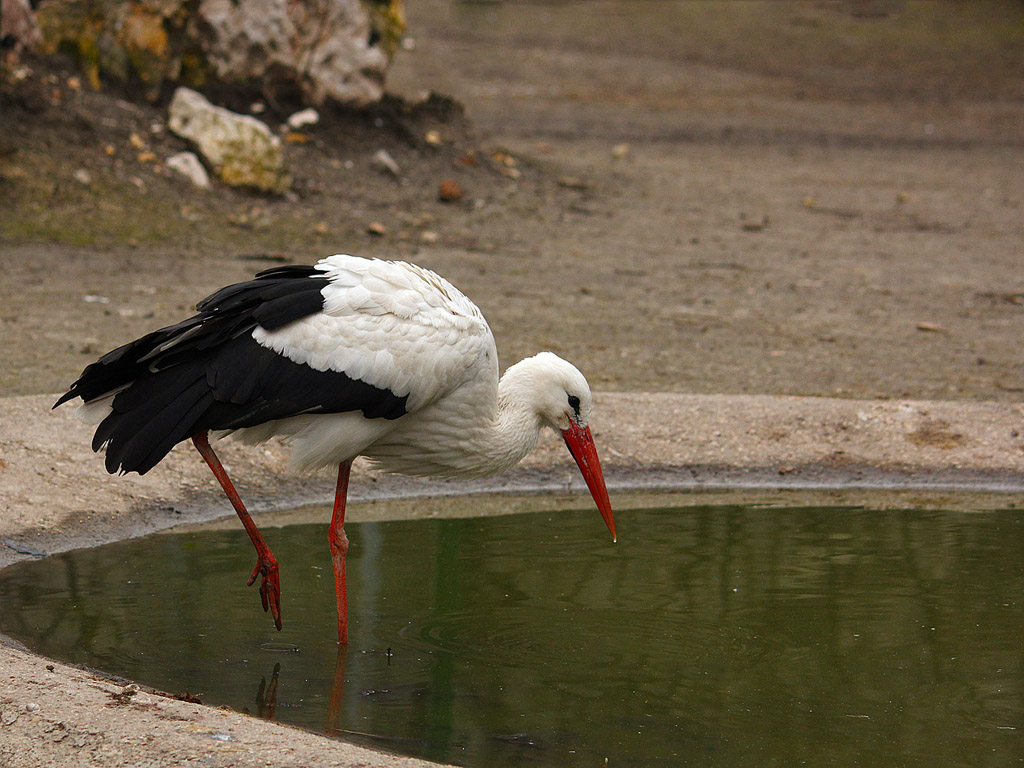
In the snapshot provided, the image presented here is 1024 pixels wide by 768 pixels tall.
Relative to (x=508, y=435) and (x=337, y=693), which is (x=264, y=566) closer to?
(x=337, y=693)

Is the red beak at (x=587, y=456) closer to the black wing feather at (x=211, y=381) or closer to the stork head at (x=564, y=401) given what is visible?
the stork head at (x=564, y=401)

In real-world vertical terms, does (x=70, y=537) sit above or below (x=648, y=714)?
below

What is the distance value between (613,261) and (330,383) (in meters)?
6.44

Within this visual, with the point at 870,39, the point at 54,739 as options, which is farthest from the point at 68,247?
the point at 870,39

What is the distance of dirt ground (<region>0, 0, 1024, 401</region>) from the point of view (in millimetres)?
8195

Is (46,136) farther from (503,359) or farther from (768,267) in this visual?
(768,267)

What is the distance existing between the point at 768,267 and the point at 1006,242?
8.16 feet

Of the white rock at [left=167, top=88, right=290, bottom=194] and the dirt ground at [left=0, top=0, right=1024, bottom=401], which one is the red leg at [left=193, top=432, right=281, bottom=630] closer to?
the dirt ground at [left=0, top=0, right=1024, bottom=401]

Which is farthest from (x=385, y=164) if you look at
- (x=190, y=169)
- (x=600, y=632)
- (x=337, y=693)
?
(x=337, y=693)

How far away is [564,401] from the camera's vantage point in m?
4.91

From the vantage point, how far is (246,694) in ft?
13.2

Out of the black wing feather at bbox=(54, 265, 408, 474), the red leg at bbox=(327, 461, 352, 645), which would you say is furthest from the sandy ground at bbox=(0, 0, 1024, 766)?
the red leg at bbox=(327, 461, 352, 645)

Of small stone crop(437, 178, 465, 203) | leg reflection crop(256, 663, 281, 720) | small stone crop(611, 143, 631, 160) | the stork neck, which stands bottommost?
leg reflection crop(256, 663, 281, 720)

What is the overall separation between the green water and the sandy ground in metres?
0.42
